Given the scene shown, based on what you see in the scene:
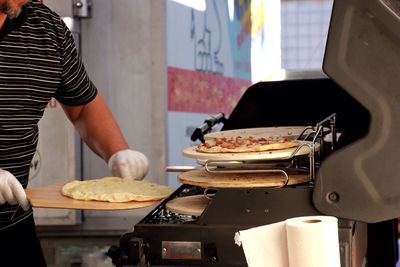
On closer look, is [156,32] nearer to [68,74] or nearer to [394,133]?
[68,74]

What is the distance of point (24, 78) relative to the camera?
7.18ft

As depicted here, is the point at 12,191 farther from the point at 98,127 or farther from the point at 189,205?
the point at 98,127

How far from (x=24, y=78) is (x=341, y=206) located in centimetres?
125

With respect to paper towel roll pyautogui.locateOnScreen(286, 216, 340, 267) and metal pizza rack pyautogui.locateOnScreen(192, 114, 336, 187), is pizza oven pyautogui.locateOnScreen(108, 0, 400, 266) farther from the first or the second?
paper towel roll pyautogui.locateOnScreen(286, 216, 340, 267)

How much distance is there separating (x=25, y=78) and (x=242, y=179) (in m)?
0.99

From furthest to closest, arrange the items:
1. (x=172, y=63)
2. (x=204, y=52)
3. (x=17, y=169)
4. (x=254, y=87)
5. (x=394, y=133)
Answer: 1. (x=204, y=52)
2. (x=172, y=63)
3. (x=254, y=87)
4. (x=17, y=169)
5. (x=394, y=133)

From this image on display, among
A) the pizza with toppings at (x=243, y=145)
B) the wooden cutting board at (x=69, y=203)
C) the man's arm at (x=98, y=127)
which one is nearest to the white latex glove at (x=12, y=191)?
the wooden cutting board at (x=69, y=203)

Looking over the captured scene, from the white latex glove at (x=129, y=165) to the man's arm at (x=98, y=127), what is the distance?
0.15 meters

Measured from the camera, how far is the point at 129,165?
7.38ft

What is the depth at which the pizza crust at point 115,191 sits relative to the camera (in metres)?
1.66

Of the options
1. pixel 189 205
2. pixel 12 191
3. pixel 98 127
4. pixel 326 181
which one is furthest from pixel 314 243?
pixel 98 127

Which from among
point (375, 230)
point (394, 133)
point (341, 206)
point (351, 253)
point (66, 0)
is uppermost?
point (66, 0)

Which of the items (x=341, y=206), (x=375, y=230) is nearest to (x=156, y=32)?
(x=375, y=230)

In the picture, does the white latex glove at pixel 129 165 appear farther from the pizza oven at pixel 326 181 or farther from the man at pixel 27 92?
the pizza oven at pixel 326 181
